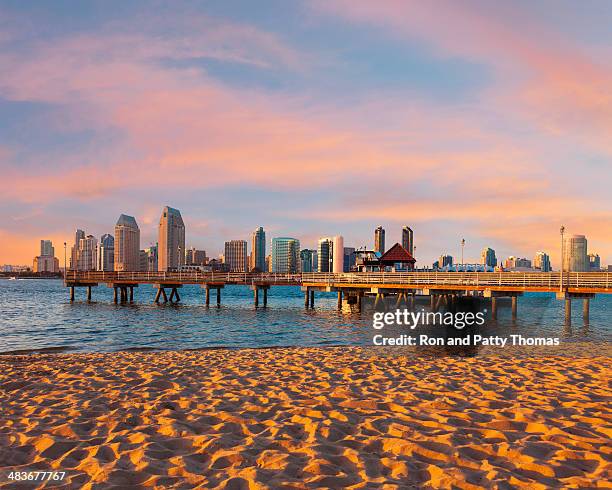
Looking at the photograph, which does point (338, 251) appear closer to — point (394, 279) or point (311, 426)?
point (394, 279)

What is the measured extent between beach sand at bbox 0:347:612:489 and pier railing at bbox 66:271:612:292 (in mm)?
24237

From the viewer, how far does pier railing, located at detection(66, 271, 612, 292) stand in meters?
34.2

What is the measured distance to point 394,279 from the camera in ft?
139

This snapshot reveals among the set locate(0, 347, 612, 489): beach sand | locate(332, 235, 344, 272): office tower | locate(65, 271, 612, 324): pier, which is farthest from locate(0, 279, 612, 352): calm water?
locate(332, 235, 344, 272): office tower

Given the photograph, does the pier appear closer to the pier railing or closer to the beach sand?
the pier railing

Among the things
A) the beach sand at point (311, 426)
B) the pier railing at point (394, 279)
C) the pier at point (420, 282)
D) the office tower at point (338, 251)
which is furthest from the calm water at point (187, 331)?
the office tower at point (338, 251)

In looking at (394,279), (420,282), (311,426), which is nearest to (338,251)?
(394,279)

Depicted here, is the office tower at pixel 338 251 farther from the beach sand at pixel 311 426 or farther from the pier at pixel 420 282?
the beach sand at pixel 311 426

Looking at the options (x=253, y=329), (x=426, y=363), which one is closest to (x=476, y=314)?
(x=253, y=329)

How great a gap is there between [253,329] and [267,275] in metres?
22.4

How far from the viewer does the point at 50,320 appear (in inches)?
1448

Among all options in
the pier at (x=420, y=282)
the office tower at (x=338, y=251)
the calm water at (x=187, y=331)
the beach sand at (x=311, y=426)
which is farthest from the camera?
the office tower at (x=338, y=251)

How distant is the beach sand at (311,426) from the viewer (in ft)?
18.3

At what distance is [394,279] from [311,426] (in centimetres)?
3582
